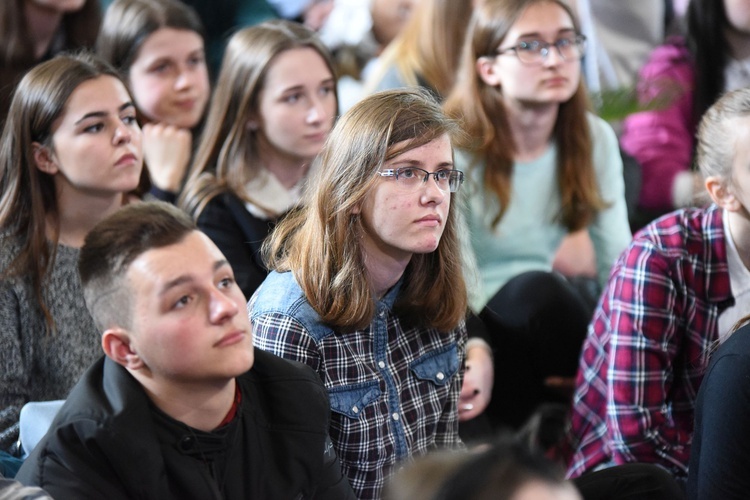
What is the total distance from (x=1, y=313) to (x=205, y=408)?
0.52m

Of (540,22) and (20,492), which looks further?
(540,22)

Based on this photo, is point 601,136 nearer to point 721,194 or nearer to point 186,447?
point 721,194

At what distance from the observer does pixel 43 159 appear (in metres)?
1.72

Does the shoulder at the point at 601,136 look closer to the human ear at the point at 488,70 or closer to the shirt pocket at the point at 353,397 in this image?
the human ear at the point at 488,70

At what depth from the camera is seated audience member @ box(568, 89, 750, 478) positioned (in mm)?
1654

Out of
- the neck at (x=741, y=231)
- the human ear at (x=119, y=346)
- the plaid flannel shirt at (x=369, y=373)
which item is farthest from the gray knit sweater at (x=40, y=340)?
the neck at (x=741, y=231)

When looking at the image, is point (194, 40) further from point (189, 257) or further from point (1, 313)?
point (189, 257)

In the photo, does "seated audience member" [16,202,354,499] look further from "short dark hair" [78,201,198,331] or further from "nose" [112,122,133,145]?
"nose" [112,122,133,145]

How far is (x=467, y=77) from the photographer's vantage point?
2.18 metres

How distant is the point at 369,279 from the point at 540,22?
874 mm

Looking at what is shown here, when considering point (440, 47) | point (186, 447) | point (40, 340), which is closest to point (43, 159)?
point (40, 340)

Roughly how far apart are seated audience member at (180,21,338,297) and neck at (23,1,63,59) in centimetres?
49

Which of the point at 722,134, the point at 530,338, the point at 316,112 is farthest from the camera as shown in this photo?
the point at 316,112

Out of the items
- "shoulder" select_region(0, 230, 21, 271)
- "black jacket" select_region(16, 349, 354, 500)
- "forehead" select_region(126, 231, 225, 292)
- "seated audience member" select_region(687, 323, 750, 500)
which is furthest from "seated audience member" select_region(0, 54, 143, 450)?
"seated audience member" select_region(687, 323, 750, 500)
